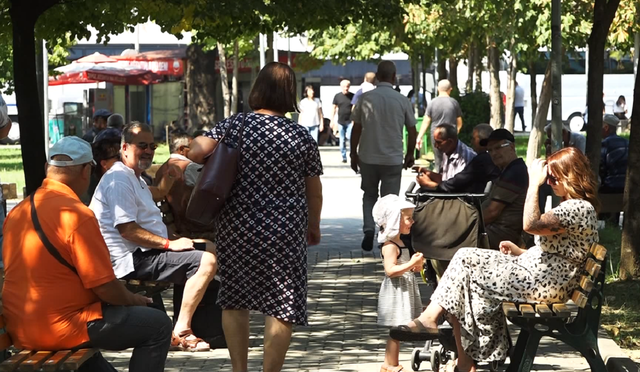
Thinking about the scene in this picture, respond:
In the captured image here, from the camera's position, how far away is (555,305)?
6.97 metres

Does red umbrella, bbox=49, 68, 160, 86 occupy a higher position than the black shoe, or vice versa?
red umbrella, bbox=49, 68, 160, 86

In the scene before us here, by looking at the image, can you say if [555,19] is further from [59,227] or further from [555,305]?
[59,227]

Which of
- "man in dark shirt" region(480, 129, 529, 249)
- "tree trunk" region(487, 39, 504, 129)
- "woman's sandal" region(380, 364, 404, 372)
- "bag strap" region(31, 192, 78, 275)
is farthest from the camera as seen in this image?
"tree trunk" region(487, 39, 504, 129)

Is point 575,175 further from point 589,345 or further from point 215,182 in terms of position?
point 215,182

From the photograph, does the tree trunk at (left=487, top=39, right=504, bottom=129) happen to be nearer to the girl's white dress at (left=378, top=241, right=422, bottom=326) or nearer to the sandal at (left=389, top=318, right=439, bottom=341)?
the girl's white dress at (left=378, top=241, right=422, bottom=326)

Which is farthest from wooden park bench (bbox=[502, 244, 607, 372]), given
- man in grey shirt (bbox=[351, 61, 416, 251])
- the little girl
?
man in grey shirt (bbox=[351, 61, 416, 251])

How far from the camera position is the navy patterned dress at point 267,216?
22.5 ft

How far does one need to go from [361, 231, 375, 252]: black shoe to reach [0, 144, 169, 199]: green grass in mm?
9307

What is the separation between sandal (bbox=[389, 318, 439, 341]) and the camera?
734cm

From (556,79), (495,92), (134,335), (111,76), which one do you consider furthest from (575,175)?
(111,76)

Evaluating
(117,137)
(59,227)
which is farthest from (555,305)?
(117,137)

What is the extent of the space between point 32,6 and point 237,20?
3013mm

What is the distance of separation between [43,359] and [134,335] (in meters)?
0.53

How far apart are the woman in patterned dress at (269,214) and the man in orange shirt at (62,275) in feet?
3.24
